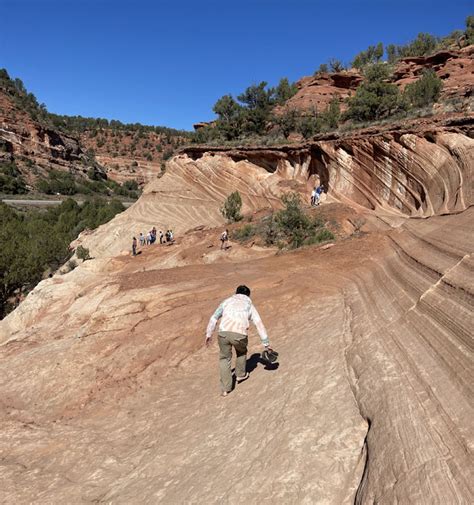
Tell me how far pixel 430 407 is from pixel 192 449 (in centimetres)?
255

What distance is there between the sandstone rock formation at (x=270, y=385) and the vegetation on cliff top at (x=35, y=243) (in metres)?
14.0

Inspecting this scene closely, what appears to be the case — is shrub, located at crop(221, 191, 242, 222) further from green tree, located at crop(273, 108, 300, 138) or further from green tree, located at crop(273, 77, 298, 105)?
green tree, located at crop(273, 77, 298, 105)

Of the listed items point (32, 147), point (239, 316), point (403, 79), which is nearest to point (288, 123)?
point (403, 79)

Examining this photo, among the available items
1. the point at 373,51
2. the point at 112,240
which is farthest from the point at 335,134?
the point at 373,51

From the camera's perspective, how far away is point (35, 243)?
33.7 m

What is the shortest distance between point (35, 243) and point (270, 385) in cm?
3322

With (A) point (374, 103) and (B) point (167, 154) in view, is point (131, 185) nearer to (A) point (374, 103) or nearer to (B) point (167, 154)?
(B) point (167, 154)

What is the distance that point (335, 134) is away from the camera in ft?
81.6

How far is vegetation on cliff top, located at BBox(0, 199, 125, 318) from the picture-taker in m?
26.4

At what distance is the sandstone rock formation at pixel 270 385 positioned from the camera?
3393 mm

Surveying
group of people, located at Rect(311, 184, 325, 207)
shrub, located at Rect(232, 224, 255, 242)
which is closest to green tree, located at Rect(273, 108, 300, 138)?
group of people, located at Rect(311, 184, 325, 207)

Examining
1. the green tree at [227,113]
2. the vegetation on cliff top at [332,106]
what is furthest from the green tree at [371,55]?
the green tree at [227,113]

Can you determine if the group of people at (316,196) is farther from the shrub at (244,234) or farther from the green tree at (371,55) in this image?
the green tree at (371,55)

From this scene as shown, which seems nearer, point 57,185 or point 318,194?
point 318,194
